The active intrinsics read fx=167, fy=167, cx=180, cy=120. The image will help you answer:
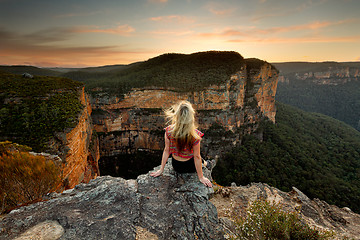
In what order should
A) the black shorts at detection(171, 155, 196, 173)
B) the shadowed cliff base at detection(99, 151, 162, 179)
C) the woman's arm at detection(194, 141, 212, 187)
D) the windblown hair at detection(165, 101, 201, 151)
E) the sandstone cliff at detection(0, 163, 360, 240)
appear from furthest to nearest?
the shadowed cliff base at detection(99, 151, 162, 179), the black shorts at detection(171, 155, 196, 173), the woman's arm at detection(194, 141, 212, 187), the windblown hair at detection(165, 101, 201, 151), the sandstone cliff at detection(0, 163, 360, 240)

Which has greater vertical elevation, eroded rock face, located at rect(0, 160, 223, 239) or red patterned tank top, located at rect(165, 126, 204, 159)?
red patterned tank top, located at rect(165, 126, 204, 159)

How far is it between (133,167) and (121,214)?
3121 cm

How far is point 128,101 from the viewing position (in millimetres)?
31859

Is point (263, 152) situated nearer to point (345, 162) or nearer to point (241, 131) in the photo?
point (241, 131)

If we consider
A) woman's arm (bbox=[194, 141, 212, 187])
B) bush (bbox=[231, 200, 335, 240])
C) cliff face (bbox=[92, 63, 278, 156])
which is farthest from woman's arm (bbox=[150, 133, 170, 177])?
cliff face (bbox=[92, 63, 278, 156])

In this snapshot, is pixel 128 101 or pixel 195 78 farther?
pixel 195 78

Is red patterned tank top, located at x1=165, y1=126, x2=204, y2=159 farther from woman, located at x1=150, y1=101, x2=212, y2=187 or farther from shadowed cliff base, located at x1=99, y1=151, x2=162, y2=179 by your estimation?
shadowed cliff base, located at x1=99, y1=151, x2=162, y2=179

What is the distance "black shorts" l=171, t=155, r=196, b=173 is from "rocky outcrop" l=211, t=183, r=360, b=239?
183 cm

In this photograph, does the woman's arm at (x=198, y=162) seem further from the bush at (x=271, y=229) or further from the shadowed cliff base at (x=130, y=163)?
the shadowed cliff base at (x=130, y=163)

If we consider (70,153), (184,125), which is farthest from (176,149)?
(70,153)

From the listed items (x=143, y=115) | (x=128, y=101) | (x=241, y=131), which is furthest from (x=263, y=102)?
(x=128, y=101)

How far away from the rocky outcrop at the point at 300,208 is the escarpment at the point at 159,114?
2300cm

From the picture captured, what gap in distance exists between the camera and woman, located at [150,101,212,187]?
11.6 ft

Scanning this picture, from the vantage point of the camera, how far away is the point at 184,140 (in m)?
3.73
